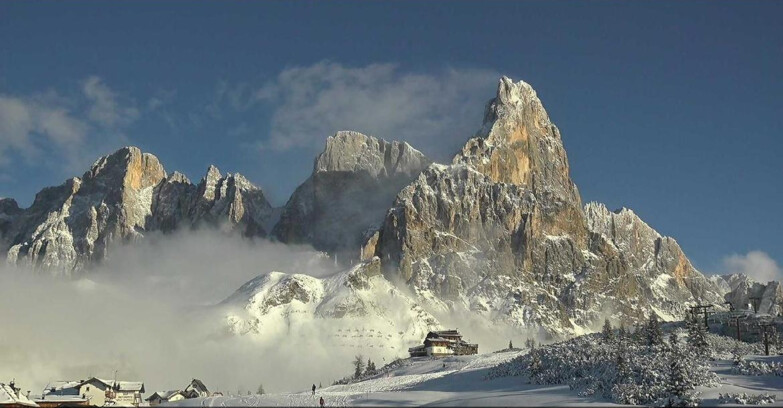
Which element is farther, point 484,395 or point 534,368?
point 534,368

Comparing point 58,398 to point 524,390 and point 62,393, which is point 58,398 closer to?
point 62,393

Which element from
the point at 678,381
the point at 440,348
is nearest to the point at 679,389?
the point at 678,381

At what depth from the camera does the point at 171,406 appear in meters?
67.9

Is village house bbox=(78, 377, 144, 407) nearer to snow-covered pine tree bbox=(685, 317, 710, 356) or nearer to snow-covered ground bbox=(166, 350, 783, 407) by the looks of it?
snow-covered ground bbox=(166, 350, 783, 407)

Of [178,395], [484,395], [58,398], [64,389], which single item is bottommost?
[484,395]

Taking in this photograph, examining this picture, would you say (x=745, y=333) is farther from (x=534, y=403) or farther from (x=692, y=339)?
(x=534, y=403)

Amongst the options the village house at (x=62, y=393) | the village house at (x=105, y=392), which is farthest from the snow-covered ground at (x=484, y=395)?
the village house at (x=105, y=392)

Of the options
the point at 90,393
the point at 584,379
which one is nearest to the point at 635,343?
the point at 584,379

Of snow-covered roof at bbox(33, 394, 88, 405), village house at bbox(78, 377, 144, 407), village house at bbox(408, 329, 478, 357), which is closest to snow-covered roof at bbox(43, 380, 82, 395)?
village house at bbox(78, 377, 144, 407)

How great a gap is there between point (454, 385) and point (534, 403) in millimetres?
26902

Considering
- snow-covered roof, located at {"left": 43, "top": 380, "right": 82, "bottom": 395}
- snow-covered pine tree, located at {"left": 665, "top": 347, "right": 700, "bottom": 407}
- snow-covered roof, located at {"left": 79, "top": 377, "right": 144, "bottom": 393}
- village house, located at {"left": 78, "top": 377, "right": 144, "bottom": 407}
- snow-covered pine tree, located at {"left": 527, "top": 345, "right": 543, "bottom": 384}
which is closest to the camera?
snow-covered pine tree, located at {"left": 665, "top": 347, "right": 700, "bottom": 407}

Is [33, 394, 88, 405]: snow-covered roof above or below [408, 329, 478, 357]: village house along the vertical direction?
below

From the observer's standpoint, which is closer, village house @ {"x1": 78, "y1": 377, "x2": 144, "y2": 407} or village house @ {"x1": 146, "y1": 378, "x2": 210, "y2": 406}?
village house @ {"x1": 146, "y1": 378, "x2": 210, "y2": 406}

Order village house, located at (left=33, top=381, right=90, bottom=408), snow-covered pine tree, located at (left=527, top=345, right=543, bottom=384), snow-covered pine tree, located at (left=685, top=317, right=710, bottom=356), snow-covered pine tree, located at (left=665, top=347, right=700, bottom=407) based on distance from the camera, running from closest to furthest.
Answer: snow-covered pine tree, located at (left=665, top=347, right=700, bottom=407)
snow-covered pine tree, located at (left=527, top=345, right=543, bottom=384)
snow-covered pine tree, located at (left=685, top=317, right=710, bottom=356)
village house, located at (left=33, top=381, right=90, bottom=408)
